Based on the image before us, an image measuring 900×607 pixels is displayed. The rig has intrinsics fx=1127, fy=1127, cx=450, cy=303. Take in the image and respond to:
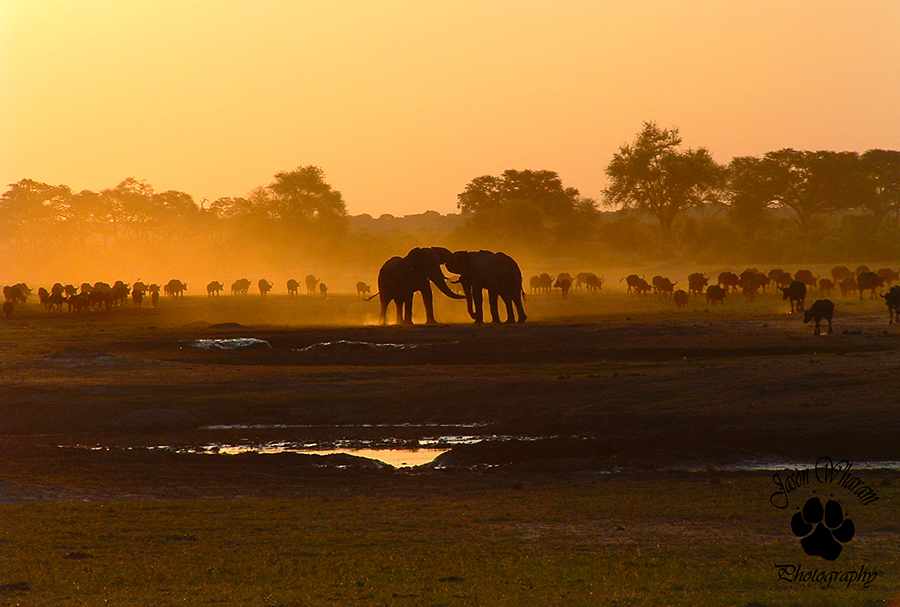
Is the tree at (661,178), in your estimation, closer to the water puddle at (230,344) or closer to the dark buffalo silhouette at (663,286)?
the dark buffalo silhouette at (663,286)

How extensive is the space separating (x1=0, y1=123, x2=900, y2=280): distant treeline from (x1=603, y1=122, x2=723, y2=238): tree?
0.10m

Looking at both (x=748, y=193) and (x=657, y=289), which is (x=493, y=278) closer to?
(x=657, y=289)

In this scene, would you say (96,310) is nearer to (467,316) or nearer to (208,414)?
(467,316)

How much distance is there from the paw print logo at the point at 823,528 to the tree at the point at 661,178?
68003 mm

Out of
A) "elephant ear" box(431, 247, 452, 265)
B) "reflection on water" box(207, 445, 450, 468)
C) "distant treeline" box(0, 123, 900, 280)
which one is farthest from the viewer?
"distant treeline" box(0, 123, 900, 280)

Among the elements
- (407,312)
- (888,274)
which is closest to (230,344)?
(407,312)

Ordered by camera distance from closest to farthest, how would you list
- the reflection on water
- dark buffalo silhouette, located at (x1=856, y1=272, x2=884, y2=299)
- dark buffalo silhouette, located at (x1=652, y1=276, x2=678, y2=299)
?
the reflection on water
dark buffalo silhouette, located at (x1=856, y1=272, x2=884, y2=299)
dark buffalo silhouette, located at (x1=652, y1=276, x2=678, y2=299)

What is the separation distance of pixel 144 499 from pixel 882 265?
56.9m

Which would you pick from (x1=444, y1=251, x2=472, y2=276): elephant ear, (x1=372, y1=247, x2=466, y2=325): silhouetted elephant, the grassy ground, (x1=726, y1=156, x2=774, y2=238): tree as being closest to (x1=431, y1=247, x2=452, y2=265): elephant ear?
(x1=372, y1=247, x2=466, y2=325): silhouetted elephant

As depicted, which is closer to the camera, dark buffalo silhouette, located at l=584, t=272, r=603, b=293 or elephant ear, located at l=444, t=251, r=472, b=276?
elephant ear, located at l=444, t=251, r=472, b=276

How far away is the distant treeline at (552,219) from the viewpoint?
2913 inches

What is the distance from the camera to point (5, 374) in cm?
2375

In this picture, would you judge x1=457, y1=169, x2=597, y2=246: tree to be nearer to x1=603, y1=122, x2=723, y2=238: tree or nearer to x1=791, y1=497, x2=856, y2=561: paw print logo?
x1=603, y1=122, x2=723, y2=238: tree

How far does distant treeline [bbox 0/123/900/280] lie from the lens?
7400 cm
